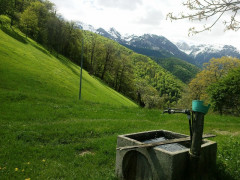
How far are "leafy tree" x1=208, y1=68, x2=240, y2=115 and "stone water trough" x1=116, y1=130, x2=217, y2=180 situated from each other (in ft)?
→ 79.9

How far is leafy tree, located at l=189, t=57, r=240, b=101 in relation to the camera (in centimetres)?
4631

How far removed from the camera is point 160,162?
4.89 metres

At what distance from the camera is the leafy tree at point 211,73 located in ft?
152

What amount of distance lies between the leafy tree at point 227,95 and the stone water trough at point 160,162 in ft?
79.9

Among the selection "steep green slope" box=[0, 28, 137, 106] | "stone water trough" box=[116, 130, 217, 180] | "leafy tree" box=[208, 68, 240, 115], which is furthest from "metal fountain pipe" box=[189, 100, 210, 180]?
"leafy tree" box=[208, 68, 240, 115]

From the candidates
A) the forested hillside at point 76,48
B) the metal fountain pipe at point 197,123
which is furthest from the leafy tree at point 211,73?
the metal fountain pipe at point 197,123

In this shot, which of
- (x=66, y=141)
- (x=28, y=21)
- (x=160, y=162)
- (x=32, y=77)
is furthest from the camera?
(x=28, y=21)

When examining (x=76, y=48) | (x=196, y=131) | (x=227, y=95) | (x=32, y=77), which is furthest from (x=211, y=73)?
(x=76, y=48)

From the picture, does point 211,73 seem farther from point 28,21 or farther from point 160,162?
point 28,21

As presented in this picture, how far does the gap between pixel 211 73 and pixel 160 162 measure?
157 feet

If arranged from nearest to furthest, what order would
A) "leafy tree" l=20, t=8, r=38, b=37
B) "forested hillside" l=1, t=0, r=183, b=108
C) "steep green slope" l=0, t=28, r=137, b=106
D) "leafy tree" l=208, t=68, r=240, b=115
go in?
"leafy tree" l=208, t=68, r=240, b=115
"steep green slope" l=0, t=28, r=137, b=106
"leafy tree" l=20, t=8, r=38, b=37
"forested hillside" l=1, t=0, r=183, b=108

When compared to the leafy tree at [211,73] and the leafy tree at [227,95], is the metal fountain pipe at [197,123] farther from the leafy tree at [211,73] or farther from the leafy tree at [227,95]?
the leafy tree at [211,73]

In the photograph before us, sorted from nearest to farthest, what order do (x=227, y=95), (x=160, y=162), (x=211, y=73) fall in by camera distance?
(x=160, y=162), (x=227, y=95), (x=211, y=73)

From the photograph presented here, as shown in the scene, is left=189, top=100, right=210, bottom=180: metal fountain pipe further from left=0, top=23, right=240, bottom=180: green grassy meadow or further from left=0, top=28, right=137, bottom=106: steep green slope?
left=0, top=28, right=137, bottom=106: steep green slope
